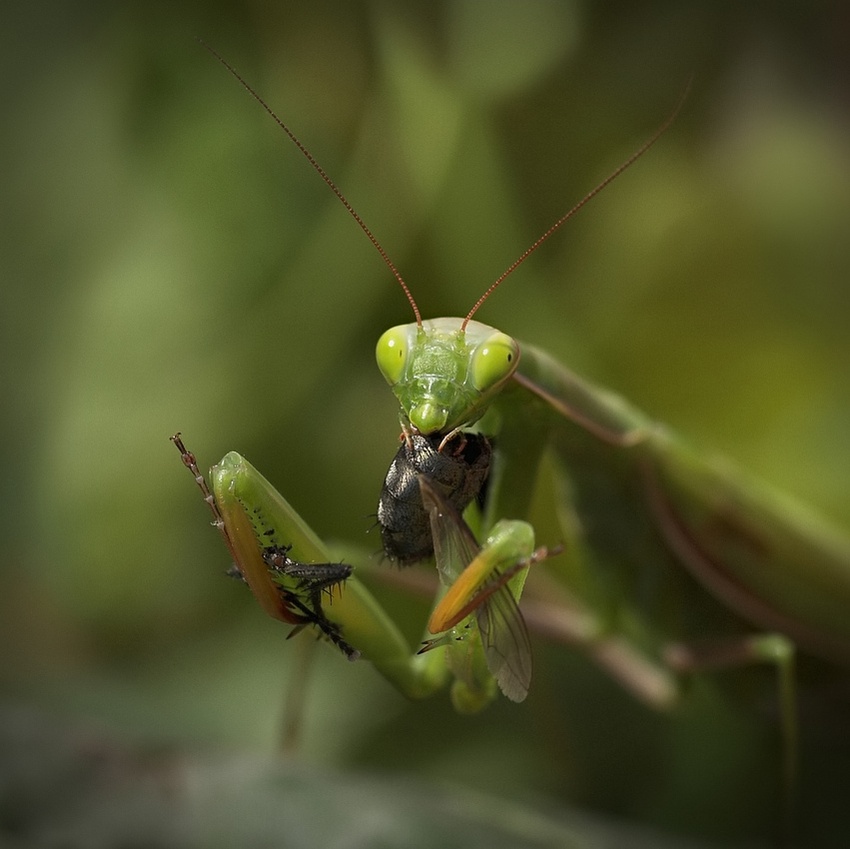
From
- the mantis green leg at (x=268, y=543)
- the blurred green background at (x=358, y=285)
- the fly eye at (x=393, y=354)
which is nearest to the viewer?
the mantis green leg at (x=268, y=543)

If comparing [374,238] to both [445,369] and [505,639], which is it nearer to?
[445,369]

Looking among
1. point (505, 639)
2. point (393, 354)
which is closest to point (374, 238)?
point (393, 354)

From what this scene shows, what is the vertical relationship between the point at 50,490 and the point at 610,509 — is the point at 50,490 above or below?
above

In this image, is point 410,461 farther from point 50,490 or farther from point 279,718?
point 50,490

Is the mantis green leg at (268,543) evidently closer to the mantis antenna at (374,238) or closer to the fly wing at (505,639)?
the fly wing at (505,639)

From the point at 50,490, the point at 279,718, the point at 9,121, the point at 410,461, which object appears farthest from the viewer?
the point at 9,121

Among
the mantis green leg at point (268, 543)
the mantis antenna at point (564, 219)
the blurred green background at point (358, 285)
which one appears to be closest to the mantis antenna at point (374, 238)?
the mantis antenna at point (564, 219)

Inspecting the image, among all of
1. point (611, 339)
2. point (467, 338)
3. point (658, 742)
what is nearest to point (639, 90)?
point (611, 339)

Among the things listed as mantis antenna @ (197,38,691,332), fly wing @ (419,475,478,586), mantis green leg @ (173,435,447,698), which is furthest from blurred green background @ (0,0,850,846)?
fly wing @ (419,475,478,586)

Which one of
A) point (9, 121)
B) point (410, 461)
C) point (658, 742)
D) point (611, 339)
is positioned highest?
point (9, 121)
